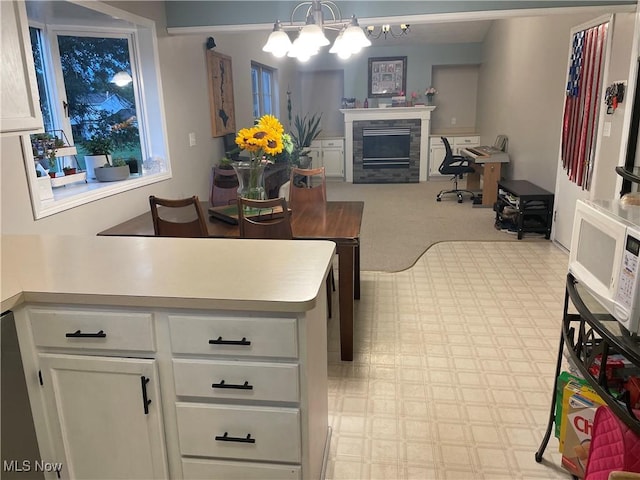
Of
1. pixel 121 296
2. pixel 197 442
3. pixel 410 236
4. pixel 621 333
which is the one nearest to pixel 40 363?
pixel 121 296

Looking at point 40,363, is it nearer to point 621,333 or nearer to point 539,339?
point 621,333

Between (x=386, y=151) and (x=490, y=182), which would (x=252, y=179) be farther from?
(x=386, y=151)

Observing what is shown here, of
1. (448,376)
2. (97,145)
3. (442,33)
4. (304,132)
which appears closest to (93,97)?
(97,145)

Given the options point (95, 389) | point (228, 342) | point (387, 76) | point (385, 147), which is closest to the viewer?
point (228, 342)

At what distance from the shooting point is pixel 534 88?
5.71 meters

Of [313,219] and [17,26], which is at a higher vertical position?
[17,26]

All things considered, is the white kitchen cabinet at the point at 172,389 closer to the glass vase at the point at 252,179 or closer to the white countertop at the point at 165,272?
the white countertop at the point at 165,272

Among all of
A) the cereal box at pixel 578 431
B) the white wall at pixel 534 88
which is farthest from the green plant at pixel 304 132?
the cereal box at pixel 578 431

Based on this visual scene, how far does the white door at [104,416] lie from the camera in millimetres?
1453

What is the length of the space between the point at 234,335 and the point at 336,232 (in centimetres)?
138

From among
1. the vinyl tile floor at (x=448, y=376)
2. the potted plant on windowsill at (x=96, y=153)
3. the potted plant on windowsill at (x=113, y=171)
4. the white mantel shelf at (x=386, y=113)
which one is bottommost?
the vinyl tile floor at (x=448, y=376)

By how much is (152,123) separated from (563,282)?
353cm

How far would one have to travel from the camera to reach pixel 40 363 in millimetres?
1490

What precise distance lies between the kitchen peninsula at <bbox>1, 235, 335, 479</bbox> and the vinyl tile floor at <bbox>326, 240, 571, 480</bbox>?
22.9 inches
